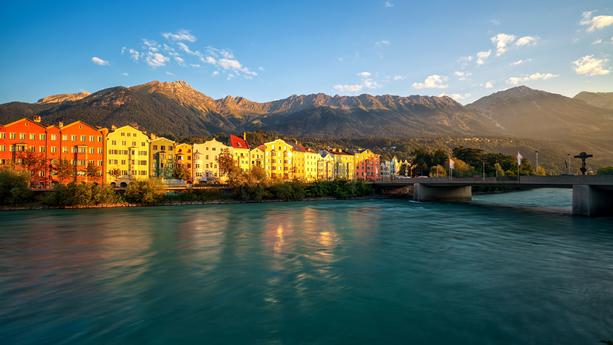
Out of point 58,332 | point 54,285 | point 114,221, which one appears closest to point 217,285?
point 58,332

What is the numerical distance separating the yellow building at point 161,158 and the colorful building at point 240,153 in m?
18.3

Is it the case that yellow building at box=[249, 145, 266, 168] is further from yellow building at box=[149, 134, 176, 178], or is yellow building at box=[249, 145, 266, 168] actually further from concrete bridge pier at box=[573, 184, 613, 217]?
concrete bridge pier at box=[573, 184, 613, 217]

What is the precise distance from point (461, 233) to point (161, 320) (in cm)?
3152

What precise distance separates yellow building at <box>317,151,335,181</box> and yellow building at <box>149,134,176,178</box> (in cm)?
5705

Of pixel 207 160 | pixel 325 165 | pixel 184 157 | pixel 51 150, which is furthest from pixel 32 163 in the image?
pixel 325 165

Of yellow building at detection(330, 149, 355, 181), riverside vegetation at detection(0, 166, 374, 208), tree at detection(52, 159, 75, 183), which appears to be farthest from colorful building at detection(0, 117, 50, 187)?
yellow building at detection(330, 149, 355, 181)

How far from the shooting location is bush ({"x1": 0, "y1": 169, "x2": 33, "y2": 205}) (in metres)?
56.9

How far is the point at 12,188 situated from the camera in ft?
187

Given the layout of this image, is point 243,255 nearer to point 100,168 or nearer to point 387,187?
point 100,168

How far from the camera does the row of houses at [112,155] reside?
72125 mm

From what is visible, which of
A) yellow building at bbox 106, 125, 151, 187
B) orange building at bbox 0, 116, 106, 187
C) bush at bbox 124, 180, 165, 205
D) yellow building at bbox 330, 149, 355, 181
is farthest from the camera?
yellow building at bbox 330, 149, 355, 181

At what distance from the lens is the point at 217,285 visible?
58.8ft

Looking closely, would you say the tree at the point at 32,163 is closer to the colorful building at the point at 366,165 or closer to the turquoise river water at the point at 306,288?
the turquoise river water at the point at 306,288

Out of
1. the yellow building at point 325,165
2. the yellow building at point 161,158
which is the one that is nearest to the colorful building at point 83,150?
the yellow building at point 161,158
